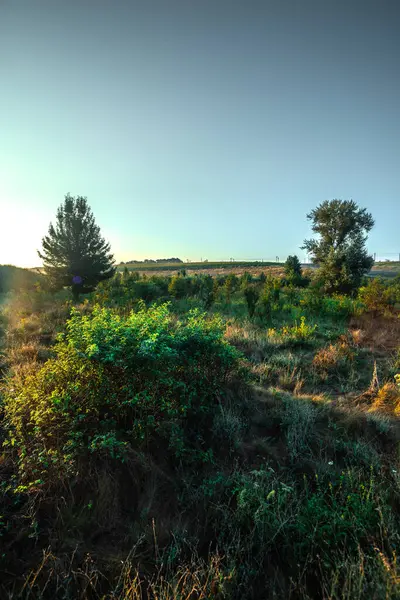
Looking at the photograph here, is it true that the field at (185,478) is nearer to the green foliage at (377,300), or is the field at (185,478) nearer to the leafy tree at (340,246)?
the green foliage at (377,300)

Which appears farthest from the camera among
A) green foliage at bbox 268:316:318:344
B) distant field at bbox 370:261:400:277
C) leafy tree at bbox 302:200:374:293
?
distant field at bbox 370:261:400:277

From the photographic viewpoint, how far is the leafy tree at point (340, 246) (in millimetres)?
23258

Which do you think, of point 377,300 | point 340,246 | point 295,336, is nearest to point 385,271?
point 340,246

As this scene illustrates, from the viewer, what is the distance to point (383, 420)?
399cm

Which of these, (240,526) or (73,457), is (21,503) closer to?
(73,457)

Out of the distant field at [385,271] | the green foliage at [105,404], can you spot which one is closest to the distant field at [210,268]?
the distant field at [385,271]

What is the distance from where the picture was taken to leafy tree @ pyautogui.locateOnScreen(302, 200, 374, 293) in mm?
23258

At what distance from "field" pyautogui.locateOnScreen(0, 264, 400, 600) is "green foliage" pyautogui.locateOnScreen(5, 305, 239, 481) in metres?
0.02

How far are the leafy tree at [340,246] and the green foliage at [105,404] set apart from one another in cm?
2303

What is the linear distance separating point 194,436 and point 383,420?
2874 millimetres

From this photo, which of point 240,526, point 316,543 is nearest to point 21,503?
point 240,526

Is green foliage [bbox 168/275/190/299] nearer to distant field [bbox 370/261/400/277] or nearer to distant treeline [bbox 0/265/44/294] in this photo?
distant treeline [bbox 0/265/44/294]

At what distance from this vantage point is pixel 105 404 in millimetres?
Result: 3221

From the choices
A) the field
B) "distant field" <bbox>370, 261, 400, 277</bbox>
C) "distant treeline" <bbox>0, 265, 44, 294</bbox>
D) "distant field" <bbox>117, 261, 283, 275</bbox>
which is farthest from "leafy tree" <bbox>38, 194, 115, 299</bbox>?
"distant field" <bbox>370, 261, 400, 277</bbox>
